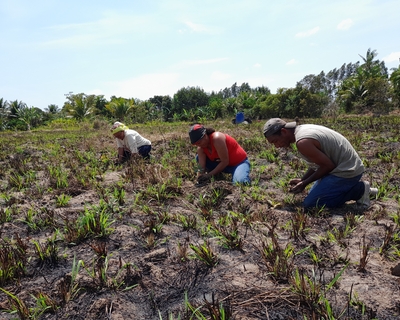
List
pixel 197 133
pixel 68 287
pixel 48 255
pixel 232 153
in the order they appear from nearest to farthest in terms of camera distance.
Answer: pixel 68 287, pixel 48 255, pixel 197 133, pixel 232 153

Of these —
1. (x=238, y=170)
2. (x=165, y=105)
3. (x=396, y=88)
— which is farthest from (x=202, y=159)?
(x=165, y=105)

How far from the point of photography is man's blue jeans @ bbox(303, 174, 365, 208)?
3012mm

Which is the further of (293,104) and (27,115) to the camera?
(27,115)

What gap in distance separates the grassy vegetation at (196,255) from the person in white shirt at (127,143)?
1.81m

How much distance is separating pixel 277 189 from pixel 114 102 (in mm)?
25892

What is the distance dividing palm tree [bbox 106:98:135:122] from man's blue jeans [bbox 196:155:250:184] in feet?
80.4

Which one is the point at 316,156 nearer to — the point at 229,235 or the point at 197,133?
the point at 229,235

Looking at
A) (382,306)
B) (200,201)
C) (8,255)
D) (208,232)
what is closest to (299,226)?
(208,232)

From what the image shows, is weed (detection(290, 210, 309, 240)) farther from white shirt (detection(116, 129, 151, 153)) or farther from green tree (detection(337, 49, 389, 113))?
green tree (detection(337, 49, 389, 113))

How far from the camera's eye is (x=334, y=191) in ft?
9.91

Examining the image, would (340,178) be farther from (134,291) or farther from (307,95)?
(307,95)

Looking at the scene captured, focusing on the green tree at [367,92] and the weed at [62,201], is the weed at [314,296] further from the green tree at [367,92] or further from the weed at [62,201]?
the green tree at [367,92]

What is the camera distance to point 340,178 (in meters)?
3.01

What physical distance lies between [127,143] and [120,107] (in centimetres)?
2326
